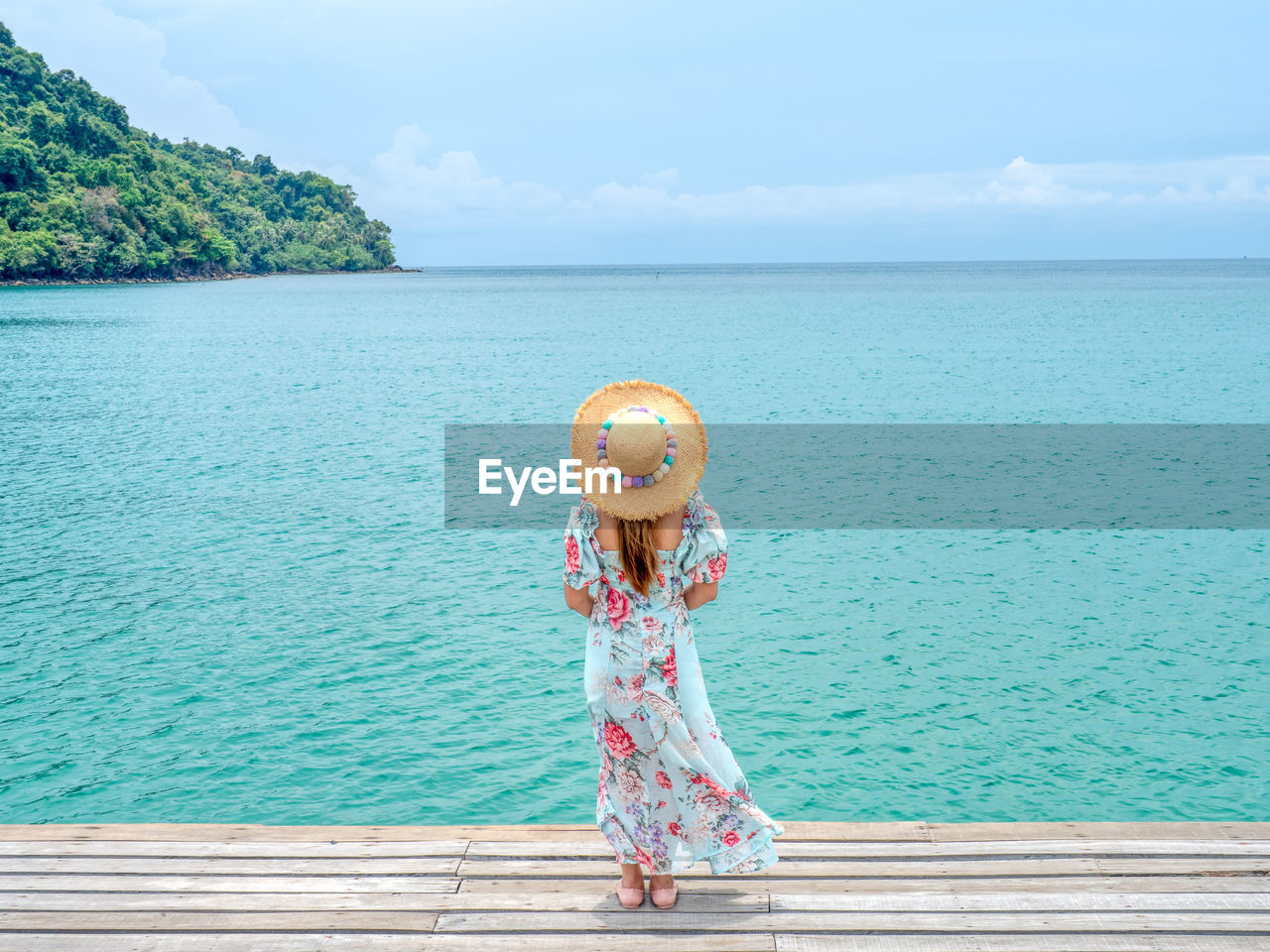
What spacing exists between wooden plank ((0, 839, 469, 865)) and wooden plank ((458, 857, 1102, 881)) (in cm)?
13

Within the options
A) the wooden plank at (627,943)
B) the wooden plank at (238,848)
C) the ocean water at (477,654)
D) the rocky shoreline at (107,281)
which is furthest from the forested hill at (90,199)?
the wooden plank at (627,943)

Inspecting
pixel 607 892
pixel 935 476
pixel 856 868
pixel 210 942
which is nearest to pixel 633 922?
pixel 607 892

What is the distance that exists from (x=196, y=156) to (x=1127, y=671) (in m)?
210

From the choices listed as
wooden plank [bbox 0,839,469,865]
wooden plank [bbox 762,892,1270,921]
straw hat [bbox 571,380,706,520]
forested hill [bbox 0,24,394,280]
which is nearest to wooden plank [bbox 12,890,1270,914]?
wooden plank [bbox 762,892,1270,921]

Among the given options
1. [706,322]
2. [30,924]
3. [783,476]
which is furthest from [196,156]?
[30,924]

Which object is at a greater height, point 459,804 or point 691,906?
point 691,906

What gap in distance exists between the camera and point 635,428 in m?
3.50

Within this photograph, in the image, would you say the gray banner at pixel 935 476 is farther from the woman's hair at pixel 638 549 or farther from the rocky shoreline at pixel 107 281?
the rocky shoreline at pixel 107 281

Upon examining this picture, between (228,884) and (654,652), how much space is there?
1.94 metres

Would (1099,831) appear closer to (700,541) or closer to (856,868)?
(856,868)

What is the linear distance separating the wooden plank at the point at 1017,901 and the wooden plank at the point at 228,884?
0.79 metres

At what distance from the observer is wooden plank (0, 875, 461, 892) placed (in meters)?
3.93

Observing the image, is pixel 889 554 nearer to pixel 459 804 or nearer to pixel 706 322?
pixel 459 804

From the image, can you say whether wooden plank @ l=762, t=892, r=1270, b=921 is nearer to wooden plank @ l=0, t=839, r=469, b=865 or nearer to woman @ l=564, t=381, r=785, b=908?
woman @ l=564, t=381, r=785, b=908
